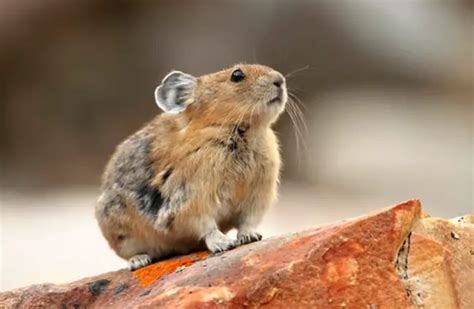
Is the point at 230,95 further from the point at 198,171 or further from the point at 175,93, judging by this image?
the point at 198,171

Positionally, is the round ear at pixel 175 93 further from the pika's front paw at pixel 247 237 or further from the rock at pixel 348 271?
the rock at pixel 348 271

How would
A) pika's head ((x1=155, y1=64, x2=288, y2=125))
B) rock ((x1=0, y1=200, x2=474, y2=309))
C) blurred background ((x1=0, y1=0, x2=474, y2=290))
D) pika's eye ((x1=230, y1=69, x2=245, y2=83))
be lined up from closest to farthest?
rock ((x1=0, y1=200, x2=474, y2=309))
pika's head ((x1=155, y1=64, x2=288, y2=125))
pika's eye ((x1=230, y1=69, x2=245, y2=83))
blurred background ((x1=0, y1=0, x2=474, y2=290))

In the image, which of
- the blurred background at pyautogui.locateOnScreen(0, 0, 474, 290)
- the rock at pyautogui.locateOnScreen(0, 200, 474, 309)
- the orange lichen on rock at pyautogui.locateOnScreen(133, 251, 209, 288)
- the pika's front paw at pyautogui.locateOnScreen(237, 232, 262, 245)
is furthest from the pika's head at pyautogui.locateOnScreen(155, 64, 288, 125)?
the blurred background at pyautogui.locateOnScreen(0, 0, 474, 290)

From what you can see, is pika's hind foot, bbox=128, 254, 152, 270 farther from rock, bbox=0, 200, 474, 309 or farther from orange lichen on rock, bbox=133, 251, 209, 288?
rock, bbox=0, 200, 474, 309

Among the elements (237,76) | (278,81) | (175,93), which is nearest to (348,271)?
(278,81)

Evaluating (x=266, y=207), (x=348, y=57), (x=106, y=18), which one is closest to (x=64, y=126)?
(x=106, y=18)

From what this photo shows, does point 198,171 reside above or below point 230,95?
below
